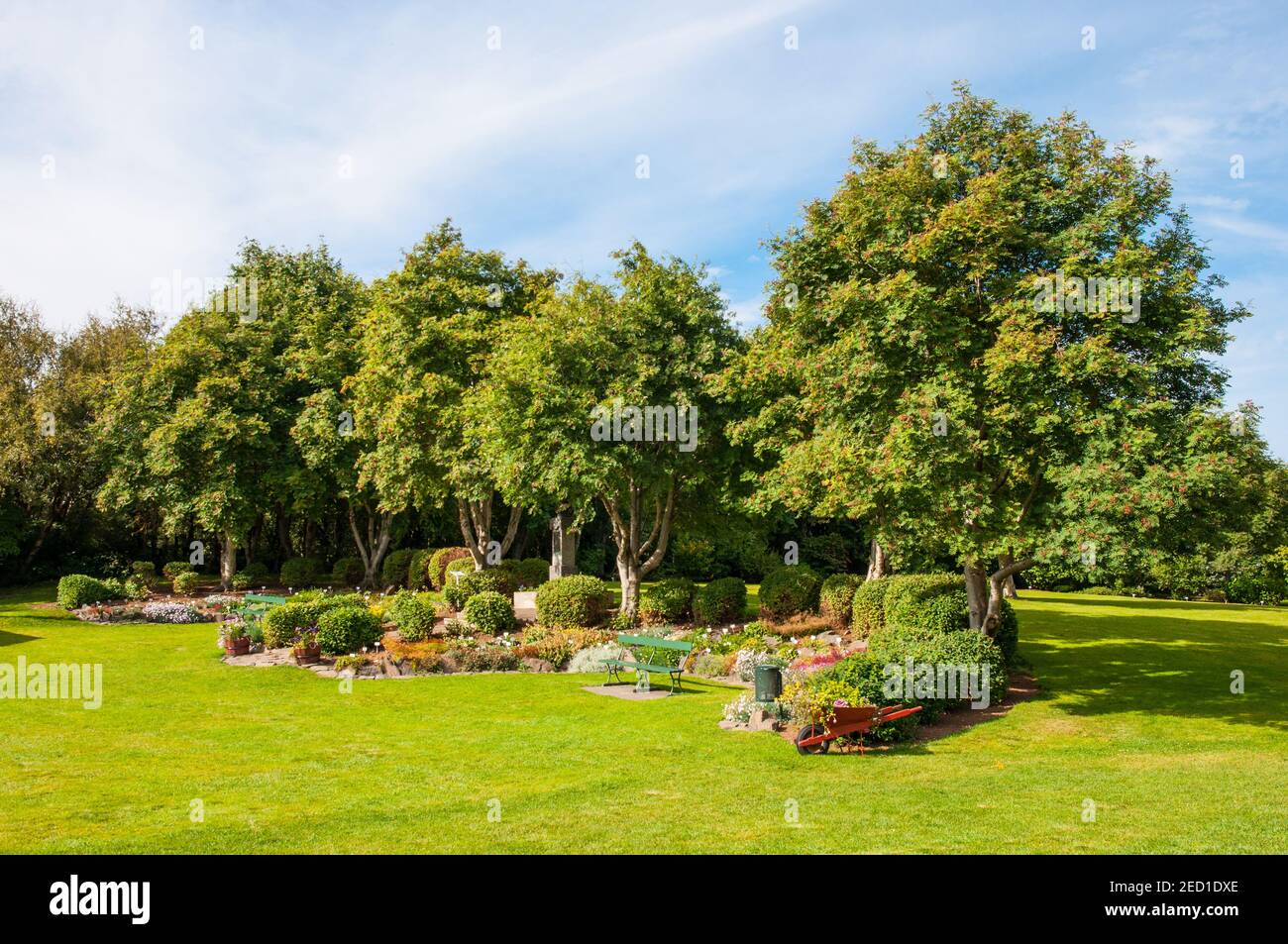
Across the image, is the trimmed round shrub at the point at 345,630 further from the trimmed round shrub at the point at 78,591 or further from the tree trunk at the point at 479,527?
the trimmed round shrub at the point at 78,591

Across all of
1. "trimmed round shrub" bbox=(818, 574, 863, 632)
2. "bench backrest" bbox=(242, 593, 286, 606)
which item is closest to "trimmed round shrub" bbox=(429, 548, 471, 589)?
"bench backrest" bbox=(242, 593, 286, 606)

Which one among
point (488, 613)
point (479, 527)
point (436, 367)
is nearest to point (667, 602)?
point (488, 613)

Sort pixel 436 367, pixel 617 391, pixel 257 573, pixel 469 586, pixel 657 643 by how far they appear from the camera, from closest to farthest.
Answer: pixel 657 643 → pixel 617 391 → pixel 469 586 → pixel 436 367 → pixel 257 573

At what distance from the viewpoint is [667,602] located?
25.9 meters

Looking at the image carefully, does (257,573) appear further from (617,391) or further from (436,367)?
(617,391)

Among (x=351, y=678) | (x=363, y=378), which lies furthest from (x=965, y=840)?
(x=363, y=378)

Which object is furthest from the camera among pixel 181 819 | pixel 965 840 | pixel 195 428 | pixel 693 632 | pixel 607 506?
pixel 195 428

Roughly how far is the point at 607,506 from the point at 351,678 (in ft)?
35.1

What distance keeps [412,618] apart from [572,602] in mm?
4690

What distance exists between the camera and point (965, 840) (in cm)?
835

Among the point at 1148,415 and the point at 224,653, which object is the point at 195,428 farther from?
the point at 1148,415

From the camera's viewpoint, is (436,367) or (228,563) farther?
(228,563)

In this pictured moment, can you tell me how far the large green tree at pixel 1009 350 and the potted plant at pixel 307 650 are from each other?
12.5 meters

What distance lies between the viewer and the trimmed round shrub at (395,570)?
127ft
